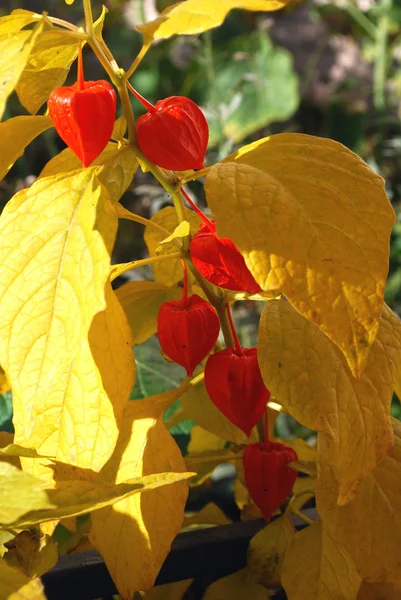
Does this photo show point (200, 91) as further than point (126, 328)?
Yes

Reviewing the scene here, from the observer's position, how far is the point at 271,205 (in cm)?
32

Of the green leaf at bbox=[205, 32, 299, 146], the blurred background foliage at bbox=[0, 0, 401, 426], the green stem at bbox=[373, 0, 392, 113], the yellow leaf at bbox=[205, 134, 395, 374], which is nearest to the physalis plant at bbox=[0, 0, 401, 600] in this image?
the yellow leaf at bbox=[205, 134, 395, 374]

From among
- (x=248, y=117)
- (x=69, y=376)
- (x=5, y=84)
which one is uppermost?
(x=5, y=84)

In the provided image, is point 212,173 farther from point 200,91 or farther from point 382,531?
point 200,91

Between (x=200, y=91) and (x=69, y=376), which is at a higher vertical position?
(x=69, y=376)

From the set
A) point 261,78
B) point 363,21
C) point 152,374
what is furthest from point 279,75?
point 152,374

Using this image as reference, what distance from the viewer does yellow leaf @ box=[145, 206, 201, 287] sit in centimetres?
48

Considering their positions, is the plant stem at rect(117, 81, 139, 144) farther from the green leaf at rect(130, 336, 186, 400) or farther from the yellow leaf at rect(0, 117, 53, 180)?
the green leaf at rect(130, 336, 186, 400)

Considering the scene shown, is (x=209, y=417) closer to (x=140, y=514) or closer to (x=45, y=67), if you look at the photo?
(x=140, y=514)

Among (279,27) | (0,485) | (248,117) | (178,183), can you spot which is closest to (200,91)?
(248,117)

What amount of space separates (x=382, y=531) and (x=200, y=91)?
176 centimetres

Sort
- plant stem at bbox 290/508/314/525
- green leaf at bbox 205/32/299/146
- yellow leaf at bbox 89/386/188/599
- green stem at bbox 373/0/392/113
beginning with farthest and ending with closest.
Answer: green leaf at bbox 205/32/299/146, green stem at bbox 373/0/392/113, plant stem at bbox 290/508/314/525, yellow leaf at bbox 89/386/188/599

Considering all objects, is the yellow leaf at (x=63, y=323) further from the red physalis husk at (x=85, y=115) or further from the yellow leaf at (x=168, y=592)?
the yellow leaf at (x=168, y=592)

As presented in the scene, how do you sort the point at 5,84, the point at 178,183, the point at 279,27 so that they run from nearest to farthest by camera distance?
the point at 5,84 < the point at 178,183 < the point at 279,27
